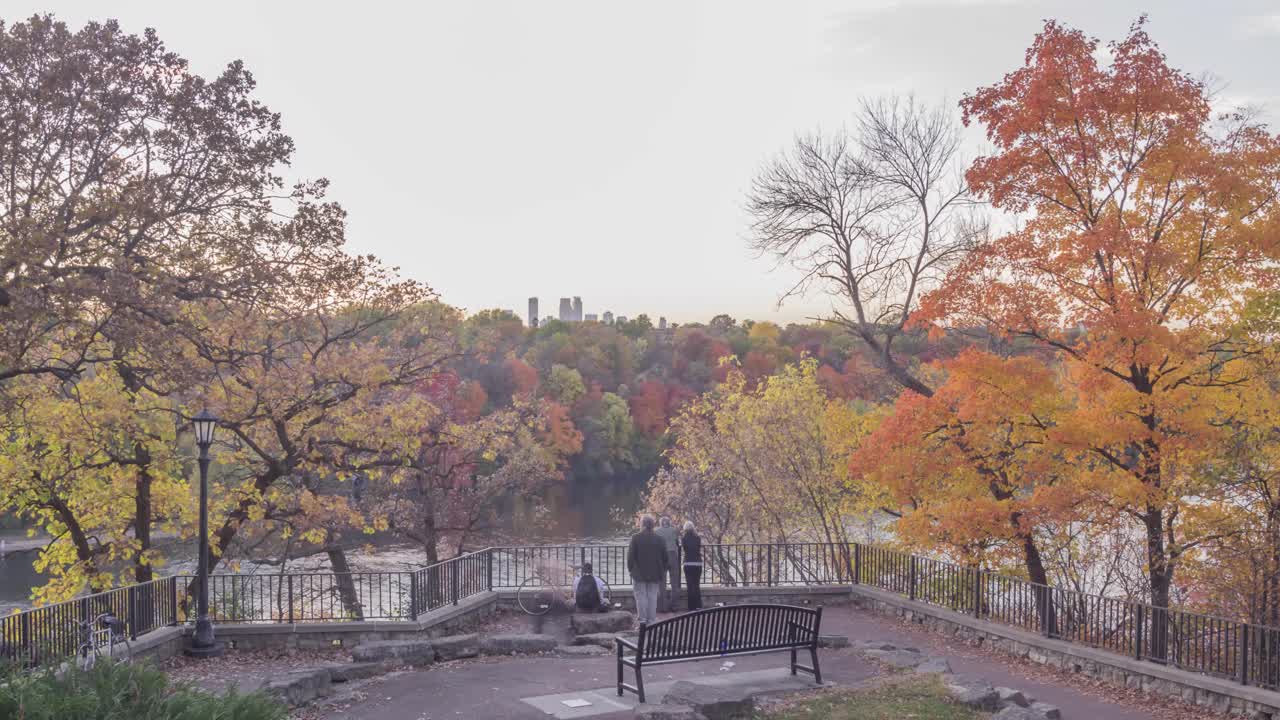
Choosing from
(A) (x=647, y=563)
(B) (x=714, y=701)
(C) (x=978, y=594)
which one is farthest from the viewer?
(C) (x=978, y=594)

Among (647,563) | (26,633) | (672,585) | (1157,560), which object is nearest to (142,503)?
(26,633)

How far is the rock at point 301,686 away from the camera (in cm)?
1074

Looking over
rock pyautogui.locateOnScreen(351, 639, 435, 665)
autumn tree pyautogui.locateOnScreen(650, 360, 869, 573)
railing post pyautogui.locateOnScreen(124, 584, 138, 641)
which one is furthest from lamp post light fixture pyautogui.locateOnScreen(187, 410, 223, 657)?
autumn tree pyautogui.locateOnScreen(650, 360, 869, 573)

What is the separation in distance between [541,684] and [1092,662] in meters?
7.31

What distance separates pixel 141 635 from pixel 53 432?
5.45 meters

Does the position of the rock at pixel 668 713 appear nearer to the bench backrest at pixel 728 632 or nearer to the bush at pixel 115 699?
the bench backrest at pixel 728 632

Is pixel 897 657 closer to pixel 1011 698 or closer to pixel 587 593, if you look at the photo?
pixel 1011 698

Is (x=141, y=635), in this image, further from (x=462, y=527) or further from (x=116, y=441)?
(x=462, y=527)

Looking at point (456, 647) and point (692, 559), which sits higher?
point (692, 559)

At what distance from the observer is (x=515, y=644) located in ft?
45.9

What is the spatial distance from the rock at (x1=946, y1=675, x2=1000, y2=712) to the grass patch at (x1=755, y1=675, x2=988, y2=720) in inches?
3.5

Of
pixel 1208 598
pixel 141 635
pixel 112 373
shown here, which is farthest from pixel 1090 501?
pixel 112 373

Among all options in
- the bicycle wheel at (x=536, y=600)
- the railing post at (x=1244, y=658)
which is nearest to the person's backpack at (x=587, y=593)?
the bicycle wheel at (x=536, y=600)

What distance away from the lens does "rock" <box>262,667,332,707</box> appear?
35.2 ft
